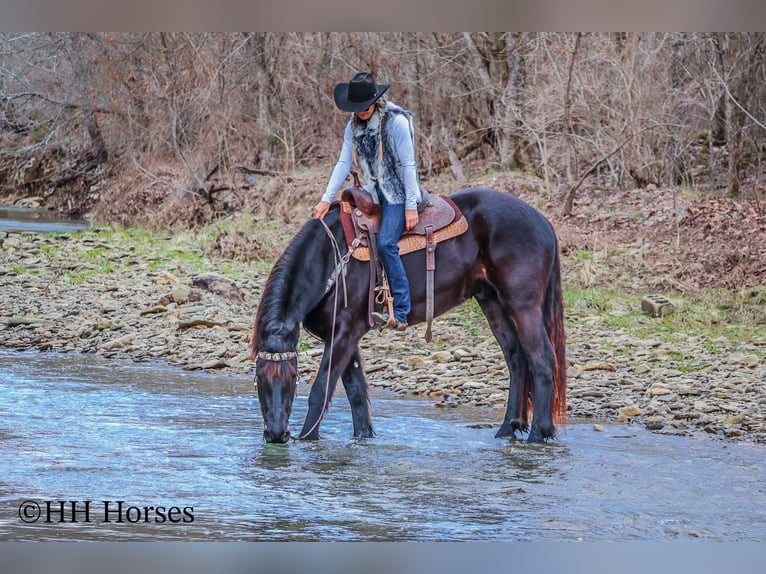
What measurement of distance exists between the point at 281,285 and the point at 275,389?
692 millimetres

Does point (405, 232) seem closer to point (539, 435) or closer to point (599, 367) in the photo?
point (539, 435)

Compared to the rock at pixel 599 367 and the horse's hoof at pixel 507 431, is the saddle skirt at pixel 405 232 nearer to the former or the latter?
the horse's hoof at pixel 507 431

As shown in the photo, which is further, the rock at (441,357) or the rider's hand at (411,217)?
the rock at (441,357)

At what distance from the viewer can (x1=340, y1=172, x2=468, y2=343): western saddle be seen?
6848 millimetres

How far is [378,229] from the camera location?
6906mm

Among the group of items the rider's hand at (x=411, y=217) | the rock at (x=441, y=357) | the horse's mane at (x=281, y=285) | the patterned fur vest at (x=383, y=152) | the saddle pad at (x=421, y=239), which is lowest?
the rock at (x=441, y=357)

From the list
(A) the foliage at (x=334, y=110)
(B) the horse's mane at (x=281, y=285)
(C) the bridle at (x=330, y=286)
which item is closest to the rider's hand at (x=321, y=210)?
(C) the bridle at (x=330, y=286)

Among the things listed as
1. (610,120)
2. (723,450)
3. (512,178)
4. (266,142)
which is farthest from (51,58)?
(723,450)

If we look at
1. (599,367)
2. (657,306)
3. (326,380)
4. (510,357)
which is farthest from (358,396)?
(657,306)

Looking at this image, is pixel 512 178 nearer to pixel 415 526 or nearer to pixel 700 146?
pixel 700 146

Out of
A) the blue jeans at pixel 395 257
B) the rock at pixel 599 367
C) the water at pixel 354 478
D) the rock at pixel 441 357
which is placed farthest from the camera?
Answer: the rock at pixel 441 357

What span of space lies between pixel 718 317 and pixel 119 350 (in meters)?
6.17

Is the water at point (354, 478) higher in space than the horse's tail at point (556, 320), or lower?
lower

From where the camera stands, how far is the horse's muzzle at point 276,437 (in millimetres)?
6527
